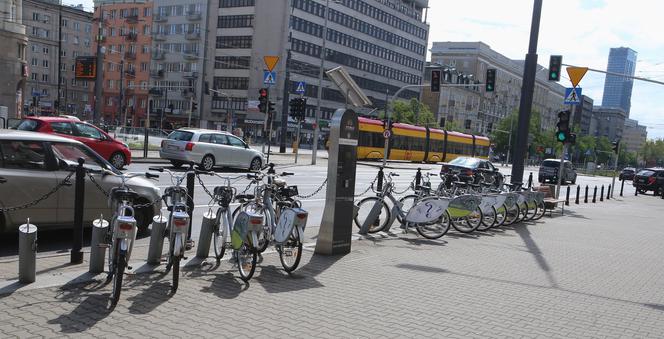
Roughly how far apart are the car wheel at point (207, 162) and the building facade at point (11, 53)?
96.4ft

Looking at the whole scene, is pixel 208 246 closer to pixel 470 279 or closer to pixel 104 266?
pixel 104 266

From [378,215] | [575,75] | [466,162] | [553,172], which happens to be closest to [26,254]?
[378,215]

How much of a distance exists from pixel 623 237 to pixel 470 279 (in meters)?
7.20

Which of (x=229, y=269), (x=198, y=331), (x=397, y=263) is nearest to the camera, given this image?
(x=198, y=331)

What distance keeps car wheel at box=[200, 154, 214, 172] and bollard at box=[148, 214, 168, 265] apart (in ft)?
47.0

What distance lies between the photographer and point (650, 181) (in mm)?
34938

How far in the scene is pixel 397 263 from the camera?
770 cm

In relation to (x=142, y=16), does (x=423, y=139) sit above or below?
below

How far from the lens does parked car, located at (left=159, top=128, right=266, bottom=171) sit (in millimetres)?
20438

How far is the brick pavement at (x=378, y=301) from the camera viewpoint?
470 centimetres

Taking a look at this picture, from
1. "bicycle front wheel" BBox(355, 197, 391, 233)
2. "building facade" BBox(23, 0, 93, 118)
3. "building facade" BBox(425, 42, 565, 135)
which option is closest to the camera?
"bicycle front wheel" BBox(355, 197, 391, 233)

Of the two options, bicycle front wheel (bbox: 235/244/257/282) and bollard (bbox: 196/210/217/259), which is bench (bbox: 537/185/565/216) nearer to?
bollard (bbox: 196/210/217/259)

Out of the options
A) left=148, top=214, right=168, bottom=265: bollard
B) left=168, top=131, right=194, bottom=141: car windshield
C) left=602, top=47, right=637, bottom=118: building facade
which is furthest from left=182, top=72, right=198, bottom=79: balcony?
left=602, top=47, right=637, bottom=118: building facade

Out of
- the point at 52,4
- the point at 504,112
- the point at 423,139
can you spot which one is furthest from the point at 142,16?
the point at 504,112
